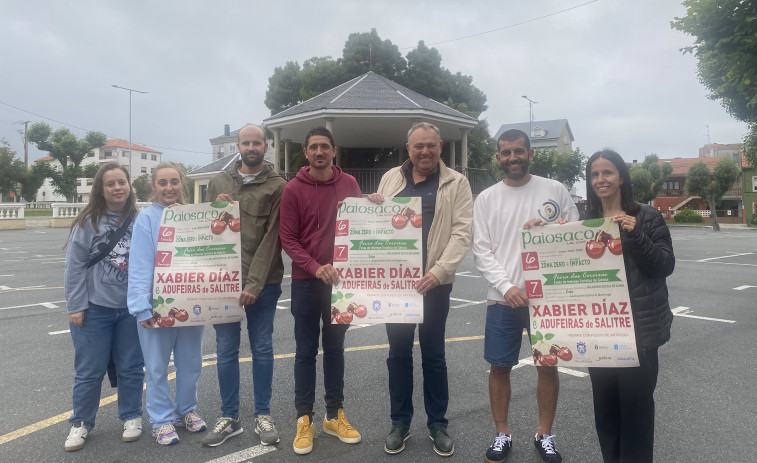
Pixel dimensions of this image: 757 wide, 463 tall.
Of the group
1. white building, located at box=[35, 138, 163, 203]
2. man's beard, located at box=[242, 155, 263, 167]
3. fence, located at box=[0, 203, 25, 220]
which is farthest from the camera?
white building, located at box=[35, 138, 163, 203]

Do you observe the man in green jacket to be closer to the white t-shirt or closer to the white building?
the white t-shirt

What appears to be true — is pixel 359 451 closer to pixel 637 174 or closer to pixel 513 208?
pixel 513 208

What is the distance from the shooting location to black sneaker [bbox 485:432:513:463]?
9.91 ft

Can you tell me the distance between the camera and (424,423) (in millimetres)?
3686

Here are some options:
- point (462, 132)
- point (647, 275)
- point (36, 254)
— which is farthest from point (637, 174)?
point (647, 275)

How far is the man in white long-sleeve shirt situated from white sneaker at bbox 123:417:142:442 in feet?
7.80

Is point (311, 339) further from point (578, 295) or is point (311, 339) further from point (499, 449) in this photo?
point (578, 295)

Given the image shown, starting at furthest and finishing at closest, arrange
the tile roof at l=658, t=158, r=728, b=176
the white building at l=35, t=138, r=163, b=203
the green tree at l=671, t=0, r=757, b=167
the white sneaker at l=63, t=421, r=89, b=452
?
the white building at l=35, t=138, r=163, b=203, the tile roof at l=658, t=158, r=728, b=176, the green tree at l=671, t=0, r=757, b=167, the white sneaker at l=63, t=421, r=89, b=452

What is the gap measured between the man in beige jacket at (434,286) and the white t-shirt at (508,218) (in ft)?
0.39

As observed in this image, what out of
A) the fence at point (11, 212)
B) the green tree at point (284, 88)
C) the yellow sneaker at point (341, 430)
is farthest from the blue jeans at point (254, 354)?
the fence at point (11, 212)

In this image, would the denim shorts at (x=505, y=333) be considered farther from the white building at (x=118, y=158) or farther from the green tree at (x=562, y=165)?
the white building at (x=118, y=158)

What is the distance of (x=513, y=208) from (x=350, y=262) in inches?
43.1

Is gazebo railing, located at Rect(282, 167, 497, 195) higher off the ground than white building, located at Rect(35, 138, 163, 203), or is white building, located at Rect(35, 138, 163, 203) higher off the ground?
white building, located at Rect(35, 138, 163, 203)

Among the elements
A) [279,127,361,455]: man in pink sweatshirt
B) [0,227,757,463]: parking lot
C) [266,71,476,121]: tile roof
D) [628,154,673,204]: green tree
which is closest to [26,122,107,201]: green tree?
[266,71,476,121]: tile roof
